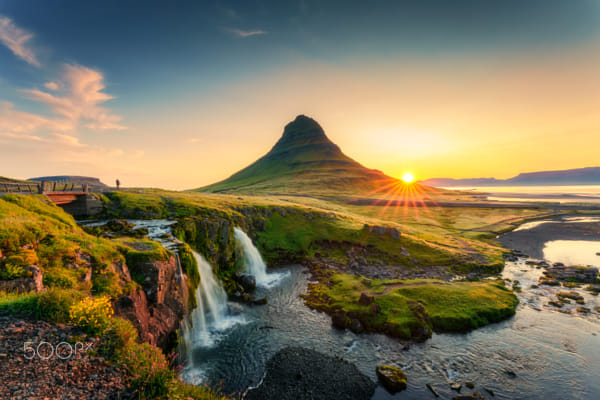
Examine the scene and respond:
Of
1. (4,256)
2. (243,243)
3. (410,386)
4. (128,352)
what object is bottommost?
(410,386)

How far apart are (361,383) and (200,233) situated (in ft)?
95.7

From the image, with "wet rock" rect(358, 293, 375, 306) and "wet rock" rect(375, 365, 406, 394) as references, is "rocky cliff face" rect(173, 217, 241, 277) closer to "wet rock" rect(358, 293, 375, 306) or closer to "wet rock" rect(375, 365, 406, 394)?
"wet rock" rect(358, 293, 375, 306)

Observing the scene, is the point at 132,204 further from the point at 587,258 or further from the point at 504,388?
the point at 587,258

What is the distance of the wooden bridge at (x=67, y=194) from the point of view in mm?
23422

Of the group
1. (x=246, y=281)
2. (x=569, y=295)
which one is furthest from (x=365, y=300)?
(x=569, y=295)

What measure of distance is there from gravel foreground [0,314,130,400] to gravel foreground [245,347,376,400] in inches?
541

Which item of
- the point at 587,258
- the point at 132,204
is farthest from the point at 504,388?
the point at 587,258

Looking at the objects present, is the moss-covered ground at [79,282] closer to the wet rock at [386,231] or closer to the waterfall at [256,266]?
the waterfall at [256,266]

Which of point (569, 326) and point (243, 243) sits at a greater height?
point (243, 243)

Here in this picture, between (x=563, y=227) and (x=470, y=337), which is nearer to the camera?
(x=470, y=337)

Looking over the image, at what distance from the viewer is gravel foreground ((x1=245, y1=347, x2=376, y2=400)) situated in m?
18.8

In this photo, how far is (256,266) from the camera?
1697 inches

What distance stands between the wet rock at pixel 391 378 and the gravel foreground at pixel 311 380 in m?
1.00

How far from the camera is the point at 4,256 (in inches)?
496
